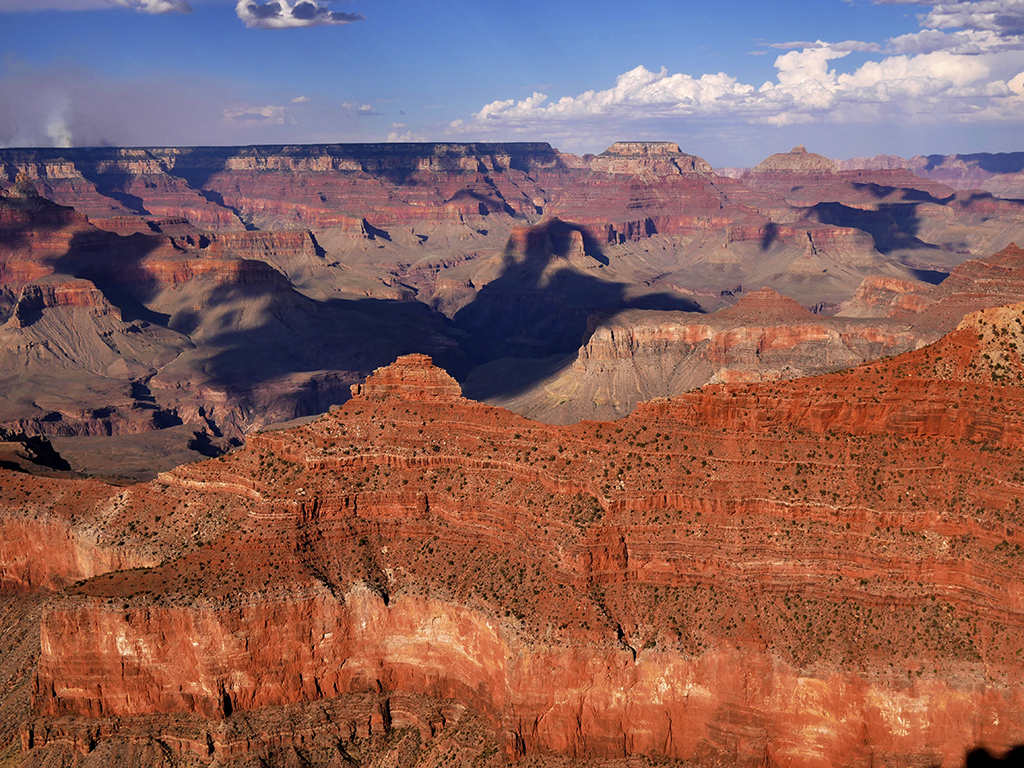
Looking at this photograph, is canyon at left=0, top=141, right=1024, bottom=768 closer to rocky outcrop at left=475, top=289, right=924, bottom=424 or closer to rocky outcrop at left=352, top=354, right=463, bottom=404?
rocky outcrop at left=352, top=354, right=463, bottom=404

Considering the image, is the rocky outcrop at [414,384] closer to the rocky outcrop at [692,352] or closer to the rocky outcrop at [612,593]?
the rocky outcrop at [612,593]

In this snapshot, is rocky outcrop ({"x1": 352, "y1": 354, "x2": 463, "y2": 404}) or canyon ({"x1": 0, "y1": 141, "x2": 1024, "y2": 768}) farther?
rocky outcrop ({"x1": 352, "y1": 354, "x2": 463, "y2": 404})

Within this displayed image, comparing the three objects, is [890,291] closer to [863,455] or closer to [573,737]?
[863,455]

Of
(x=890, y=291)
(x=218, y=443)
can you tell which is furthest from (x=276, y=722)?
(x=890, y=291)

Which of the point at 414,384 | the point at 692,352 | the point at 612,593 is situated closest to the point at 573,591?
the point at 612,593

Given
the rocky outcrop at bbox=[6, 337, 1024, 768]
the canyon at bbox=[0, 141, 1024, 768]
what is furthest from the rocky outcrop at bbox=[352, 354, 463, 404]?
the rocky outcrop at bbox=[6, 337, 1024, 768]

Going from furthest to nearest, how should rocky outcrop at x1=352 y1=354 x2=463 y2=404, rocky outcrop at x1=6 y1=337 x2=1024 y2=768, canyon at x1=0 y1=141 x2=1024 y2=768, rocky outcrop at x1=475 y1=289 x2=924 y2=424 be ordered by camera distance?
rocky outcrop at x1=475 y1=289 x2=924 y2=424
rocky outcrop at x1=352 y1=354 x2=463 y2=404
canyon at x1=0 y1=141 x2=1024 y2=768
rocky outcrop at x1=6 y1=337 x2=1024 y2=768

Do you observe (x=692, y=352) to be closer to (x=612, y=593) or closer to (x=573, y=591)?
(x=612, y=593)

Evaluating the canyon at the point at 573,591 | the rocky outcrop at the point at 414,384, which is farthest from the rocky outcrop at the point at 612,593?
the rocky outcrop at the point at 414,384
